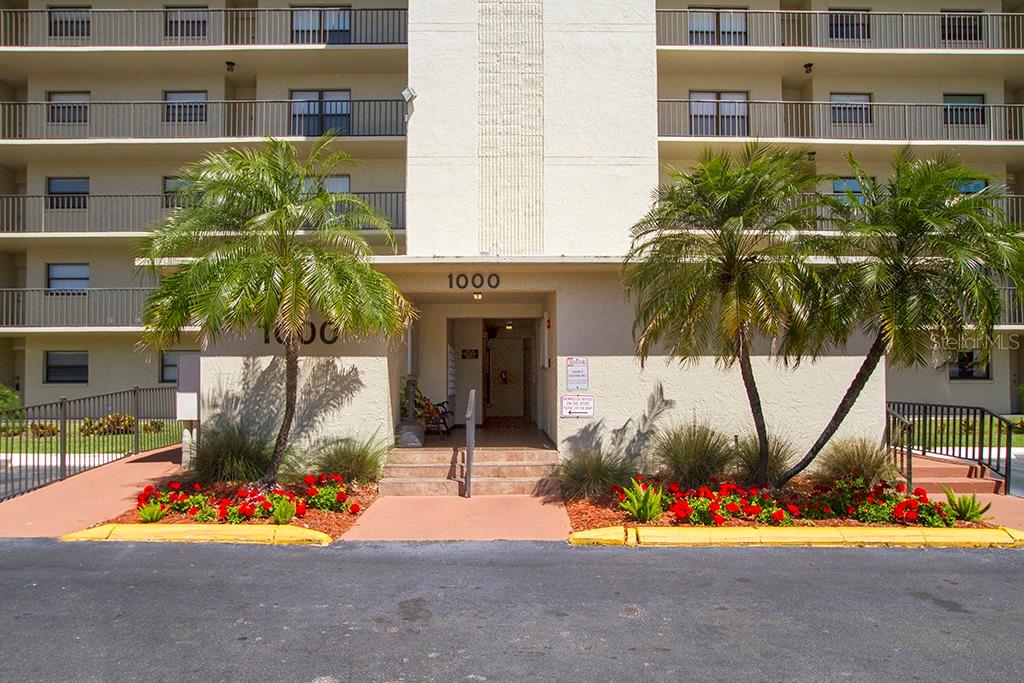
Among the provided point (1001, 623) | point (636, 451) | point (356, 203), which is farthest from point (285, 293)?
A: point (1001, 623)

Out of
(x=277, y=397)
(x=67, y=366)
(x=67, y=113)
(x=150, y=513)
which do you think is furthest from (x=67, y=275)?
(x=150, y=513)

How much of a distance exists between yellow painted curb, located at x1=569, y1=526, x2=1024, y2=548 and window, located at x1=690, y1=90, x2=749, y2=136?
59.4 feet

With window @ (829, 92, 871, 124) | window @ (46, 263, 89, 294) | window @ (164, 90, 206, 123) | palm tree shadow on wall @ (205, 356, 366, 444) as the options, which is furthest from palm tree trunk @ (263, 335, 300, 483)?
window @ (829, 92, 871, 124)

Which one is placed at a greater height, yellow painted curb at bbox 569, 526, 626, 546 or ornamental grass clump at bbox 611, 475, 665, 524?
ornamental grass clump at bbox 611, 475, 665, 524

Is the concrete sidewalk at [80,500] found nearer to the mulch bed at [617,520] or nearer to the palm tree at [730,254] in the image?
the mulch bed at [617,520]

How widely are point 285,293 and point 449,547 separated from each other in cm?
396

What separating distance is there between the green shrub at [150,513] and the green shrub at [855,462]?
9.52m

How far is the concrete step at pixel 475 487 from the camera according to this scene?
37.2 ft

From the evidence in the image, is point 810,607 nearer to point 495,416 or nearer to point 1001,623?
point 1001,623

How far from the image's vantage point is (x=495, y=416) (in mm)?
19156

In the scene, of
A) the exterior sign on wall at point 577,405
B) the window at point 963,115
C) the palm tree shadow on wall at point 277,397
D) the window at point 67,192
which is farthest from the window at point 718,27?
the window at point 67,192

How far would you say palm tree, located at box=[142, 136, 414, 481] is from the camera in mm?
9664

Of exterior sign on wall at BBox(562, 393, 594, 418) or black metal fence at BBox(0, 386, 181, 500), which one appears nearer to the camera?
exterior sign on wall at BBox(562, 393, 594, 418)

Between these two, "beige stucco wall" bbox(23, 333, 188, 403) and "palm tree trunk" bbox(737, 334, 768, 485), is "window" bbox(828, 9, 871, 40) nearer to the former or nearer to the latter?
"palm tree trunk" bbox(737, 334, 768, 485)
